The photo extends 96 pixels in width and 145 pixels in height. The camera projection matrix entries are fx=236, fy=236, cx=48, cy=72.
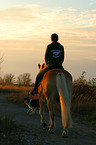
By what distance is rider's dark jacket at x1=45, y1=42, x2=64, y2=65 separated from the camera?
7023 mm

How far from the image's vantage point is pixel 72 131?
7.45 m

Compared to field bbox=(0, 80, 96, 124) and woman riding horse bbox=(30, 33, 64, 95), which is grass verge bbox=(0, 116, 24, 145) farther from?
field bbox=(0, 80, 96, 124)

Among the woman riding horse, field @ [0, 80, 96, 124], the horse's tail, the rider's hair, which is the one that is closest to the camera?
the horse's tail

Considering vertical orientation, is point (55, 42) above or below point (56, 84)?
above

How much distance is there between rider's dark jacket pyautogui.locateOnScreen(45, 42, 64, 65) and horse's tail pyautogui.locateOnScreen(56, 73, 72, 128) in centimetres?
88

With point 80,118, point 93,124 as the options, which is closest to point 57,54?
point 93,124

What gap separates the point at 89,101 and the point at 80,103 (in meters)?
0.89

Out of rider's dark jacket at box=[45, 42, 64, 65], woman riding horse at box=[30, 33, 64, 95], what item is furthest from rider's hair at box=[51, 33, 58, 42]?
rider's dark jacket at box=[45, 42, 64, 65]

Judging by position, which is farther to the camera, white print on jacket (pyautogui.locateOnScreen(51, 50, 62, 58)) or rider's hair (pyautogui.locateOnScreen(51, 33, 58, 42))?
rider's hair (pyautogui.locateOnScreen(51, 33, 58, 42))

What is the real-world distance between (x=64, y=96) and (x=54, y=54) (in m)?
1.56

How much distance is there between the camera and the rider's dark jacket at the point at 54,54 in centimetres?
702

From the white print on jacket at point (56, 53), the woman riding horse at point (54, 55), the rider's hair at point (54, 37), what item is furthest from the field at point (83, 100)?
the rider's hair at point (54, 37)

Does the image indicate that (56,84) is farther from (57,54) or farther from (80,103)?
(80,103)

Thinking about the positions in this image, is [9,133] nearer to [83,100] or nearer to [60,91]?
[60,91]
